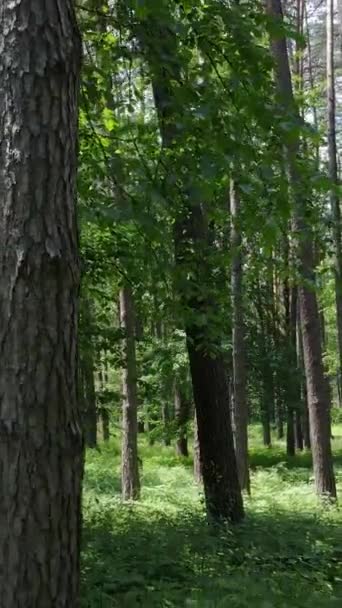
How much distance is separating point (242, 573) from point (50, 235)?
4446 millimetres

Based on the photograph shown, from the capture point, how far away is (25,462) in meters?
2.38

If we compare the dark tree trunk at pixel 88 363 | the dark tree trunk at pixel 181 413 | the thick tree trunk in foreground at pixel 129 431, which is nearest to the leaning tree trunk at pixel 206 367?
the dark tree trunk at pixel 88 363

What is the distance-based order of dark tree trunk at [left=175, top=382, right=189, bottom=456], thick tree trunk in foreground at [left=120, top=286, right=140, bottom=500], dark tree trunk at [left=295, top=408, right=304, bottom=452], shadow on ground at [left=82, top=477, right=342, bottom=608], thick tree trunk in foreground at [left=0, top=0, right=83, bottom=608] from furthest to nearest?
1. dark tree trunk at [left=295, top=408, right=304, bottom=452]
2. dark tree trunk at [left=175, top=382, right=189, bottom=456]
3. thick tree trunk in foreground at [left=120, top=286, right=140, bottom=500]
4. shadow on ground at [left=82, top=477, right=342, bottom=608]
5. thick tree trunk in foreground at [left=0, top=0, right=83, bottom=608]

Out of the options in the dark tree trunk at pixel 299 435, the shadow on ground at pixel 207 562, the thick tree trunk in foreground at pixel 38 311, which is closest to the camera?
Answer: the thick tree trunk in foreground at pixel 38 311

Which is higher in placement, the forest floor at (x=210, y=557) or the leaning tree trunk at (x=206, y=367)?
the leaning tree trunk at (x=206, y=367)

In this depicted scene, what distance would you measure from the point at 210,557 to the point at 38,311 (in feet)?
15.7

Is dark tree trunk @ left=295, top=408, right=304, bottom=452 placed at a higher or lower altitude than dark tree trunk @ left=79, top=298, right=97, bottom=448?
lower

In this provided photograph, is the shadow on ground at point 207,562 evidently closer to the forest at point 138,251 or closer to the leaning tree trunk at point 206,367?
the forest at point 138,251

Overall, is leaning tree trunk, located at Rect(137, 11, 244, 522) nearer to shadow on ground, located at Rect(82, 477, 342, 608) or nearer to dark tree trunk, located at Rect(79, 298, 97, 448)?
shadow on ground, located at Rect(82, 477, 342, 608)

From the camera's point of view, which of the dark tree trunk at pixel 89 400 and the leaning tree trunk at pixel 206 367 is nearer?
the leaning tree trunk at pixel 206 367

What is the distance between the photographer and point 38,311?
8.09 feet

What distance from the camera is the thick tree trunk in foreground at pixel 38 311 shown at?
2.37 m

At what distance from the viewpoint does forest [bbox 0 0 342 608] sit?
244 centimetres

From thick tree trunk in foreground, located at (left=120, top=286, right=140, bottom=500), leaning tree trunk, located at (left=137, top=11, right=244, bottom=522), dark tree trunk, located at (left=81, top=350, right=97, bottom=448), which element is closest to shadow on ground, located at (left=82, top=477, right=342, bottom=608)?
leaning tree trunk, located at (left=137, top=11, right=244, bottom=522)
